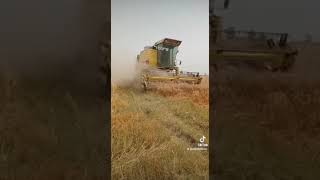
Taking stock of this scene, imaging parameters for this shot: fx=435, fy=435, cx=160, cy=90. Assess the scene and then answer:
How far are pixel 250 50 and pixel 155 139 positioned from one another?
3.57 feet

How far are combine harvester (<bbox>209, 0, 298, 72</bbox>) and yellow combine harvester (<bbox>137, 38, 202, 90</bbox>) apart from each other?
0.27 metres

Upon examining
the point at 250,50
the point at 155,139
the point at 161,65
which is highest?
the point at 250,50

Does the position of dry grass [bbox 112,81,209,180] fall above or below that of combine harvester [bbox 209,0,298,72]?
below

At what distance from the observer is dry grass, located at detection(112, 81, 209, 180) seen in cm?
358

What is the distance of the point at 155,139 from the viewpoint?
11.9 ft

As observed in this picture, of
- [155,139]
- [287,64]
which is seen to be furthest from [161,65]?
[287,64]

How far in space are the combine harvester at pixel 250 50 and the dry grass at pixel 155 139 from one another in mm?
482

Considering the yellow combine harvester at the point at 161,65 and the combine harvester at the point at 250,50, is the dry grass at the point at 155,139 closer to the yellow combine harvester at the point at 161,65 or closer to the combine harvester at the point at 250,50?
the yellow combine harvester at the point at 161,65

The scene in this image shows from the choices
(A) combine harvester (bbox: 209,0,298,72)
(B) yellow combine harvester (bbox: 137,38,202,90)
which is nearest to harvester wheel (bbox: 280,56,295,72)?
(A) combine harvester (bbox: 209,0,298,72)

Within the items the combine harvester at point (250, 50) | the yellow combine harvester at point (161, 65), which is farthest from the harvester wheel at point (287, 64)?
the yellow combine harvester at point (161, 65)

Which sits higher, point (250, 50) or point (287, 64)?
point (250, 50)

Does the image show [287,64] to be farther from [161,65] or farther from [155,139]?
[155,139]

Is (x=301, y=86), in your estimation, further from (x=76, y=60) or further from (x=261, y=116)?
(x=76, y=60)

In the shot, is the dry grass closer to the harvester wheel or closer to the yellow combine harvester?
the yellow combine harvester
